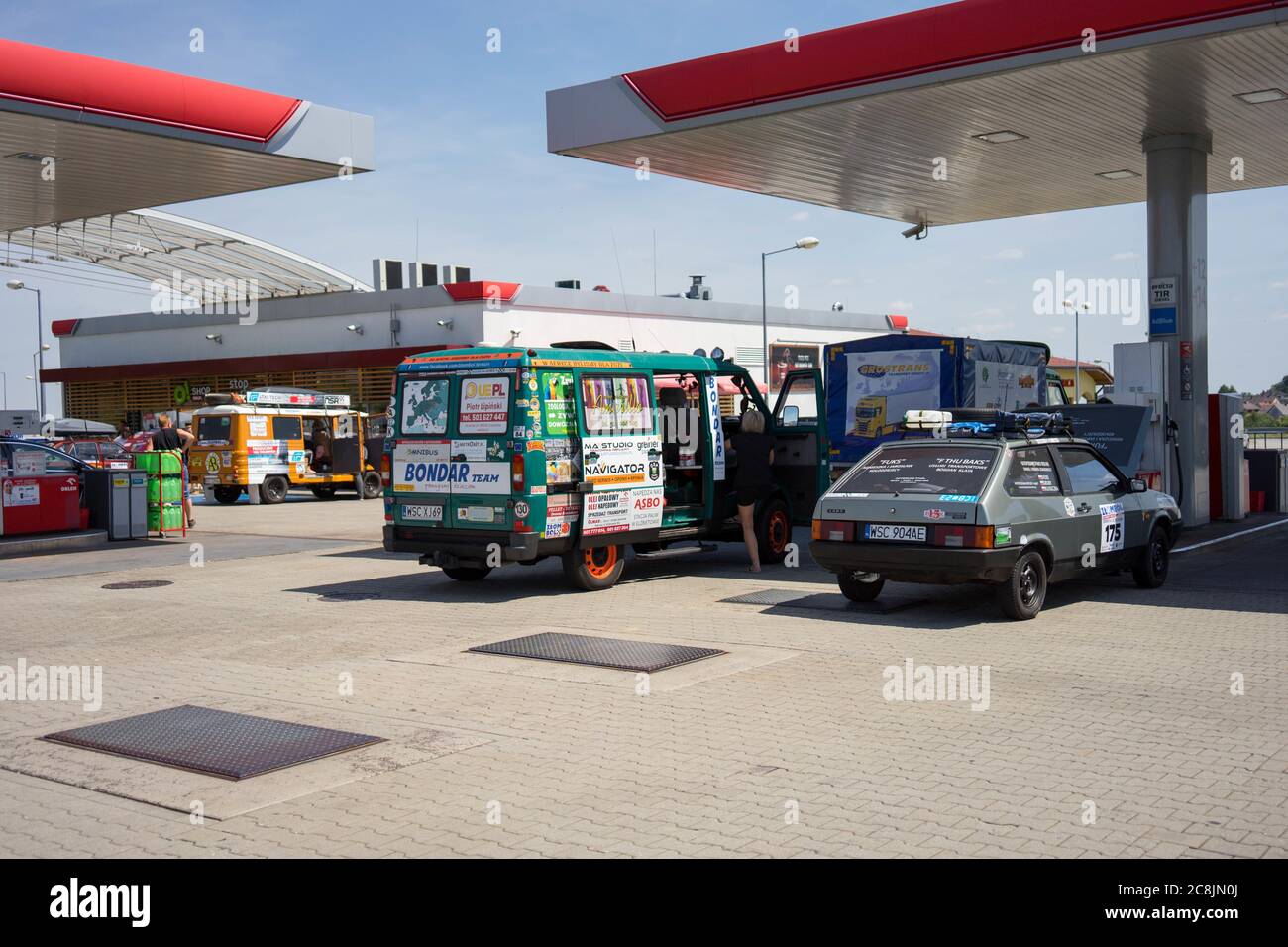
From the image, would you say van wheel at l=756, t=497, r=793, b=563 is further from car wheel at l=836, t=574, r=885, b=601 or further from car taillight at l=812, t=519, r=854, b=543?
car taillight at l=812, t=519, r=854, b=543

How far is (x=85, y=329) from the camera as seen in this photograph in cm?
4997

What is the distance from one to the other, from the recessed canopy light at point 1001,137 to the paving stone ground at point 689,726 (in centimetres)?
762

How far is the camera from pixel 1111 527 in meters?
11.9

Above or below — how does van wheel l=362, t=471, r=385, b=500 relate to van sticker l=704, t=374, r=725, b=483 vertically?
below

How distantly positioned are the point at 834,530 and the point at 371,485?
22.7m

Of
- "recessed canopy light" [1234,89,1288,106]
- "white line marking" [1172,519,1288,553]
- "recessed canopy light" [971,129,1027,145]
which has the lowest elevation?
"white line marking" [1172,519,1288,553]

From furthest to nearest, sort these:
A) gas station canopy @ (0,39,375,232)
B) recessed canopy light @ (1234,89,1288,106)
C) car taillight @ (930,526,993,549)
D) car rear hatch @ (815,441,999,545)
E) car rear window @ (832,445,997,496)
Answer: recessed canopy light @ (1234,89,1288,106)
gas station canopy @ (0,39,375,232)
car rear window @ (832,445,997,496)
car rear hatch @ (815,441,999,545)
car taillight @ (930,526,993,549)

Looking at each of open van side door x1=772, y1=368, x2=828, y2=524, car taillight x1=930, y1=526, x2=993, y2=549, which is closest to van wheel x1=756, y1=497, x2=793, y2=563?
open van side door x1=772, y1=368, x2=828, y2=524

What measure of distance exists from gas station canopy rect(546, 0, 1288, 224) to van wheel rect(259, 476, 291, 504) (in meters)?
14.7

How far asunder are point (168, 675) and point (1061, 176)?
17641 mm

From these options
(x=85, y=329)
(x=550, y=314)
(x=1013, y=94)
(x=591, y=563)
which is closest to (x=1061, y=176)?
(x=1013, y=94)

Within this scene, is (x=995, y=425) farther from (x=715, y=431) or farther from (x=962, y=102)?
(x=962, y=102)

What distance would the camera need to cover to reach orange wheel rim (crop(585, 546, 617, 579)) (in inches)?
522

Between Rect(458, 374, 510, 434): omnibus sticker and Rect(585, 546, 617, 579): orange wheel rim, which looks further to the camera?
Rect(585, 546, 617, 579): orange wheel rim
